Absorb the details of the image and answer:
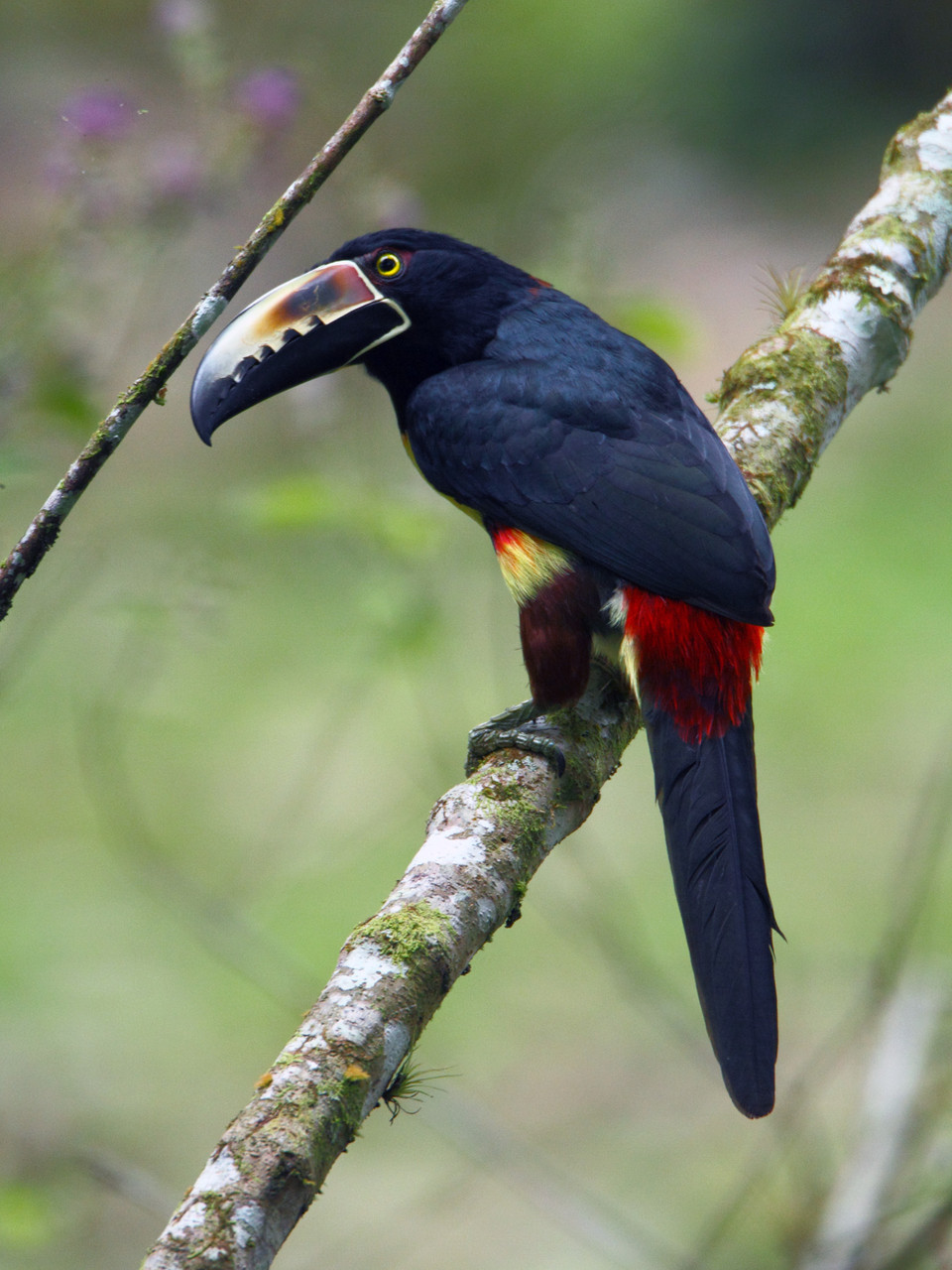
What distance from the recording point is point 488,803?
212 cm

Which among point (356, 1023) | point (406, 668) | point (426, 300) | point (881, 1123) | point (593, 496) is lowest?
point (356, 1023)

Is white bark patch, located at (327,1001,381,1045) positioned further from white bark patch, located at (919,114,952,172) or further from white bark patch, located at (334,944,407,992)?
white bark patch, located at (919,114,952,172)

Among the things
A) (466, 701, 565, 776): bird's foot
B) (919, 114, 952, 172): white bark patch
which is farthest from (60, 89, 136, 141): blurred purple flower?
(919, 114, 952, 172): white bark patch

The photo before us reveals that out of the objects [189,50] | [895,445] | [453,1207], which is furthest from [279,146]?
[895,445]

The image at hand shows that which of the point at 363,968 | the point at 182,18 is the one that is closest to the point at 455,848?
the point at 363,968

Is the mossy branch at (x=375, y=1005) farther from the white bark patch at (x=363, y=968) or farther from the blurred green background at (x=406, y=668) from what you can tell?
the blurred green background at (x=406, y=668)

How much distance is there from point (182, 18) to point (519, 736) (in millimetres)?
1782

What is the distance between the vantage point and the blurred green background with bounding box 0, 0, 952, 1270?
125 inches

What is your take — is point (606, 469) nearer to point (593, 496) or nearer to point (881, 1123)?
point (593, 496)

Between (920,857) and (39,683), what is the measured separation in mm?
5001

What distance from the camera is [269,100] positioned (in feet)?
9.57

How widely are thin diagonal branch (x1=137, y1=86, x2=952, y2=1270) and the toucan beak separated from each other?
89 cm

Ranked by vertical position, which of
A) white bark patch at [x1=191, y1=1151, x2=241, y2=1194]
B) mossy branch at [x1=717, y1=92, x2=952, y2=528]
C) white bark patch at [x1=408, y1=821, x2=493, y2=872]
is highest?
mossy branch at [x1=717, y1=92, x2=952, y2=528]

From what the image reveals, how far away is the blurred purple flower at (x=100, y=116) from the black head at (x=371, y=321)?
1.47 ft
